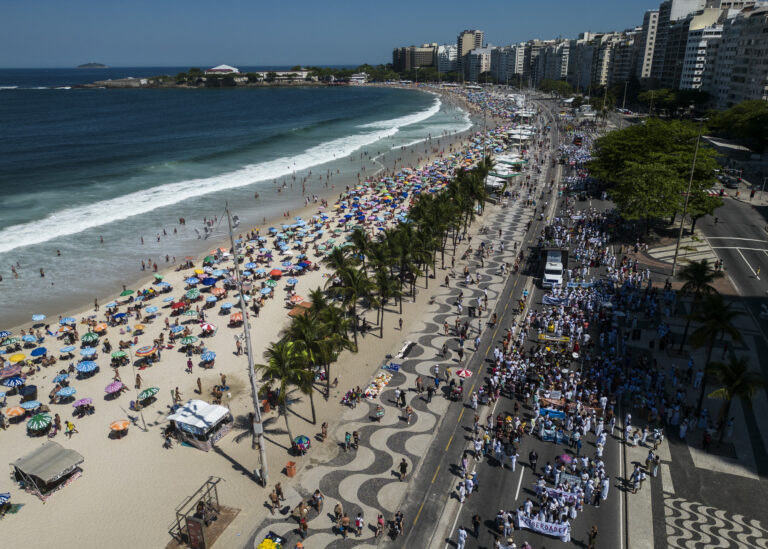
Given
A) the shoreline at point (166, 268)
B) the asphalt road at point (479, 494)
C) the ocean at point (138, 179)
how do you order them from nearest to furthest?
1. the asphalt road at point (479, 494)
2. the shoreline at point (166, 268)
3. the ocean at point (138, 179)

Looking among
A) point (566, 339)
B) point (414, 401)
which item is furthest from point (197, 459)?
point (566, 339)

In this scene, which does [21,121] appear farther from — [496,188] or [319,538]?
[319,538]

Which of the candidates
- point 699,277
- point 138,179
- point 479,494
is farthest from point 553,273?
A: point 138,179

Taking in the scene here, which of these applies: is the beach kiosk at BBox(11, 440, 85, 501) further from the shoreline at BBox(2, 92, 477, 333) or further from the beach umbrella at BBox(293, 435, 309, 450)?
the shoreline at BBox(2, 92, 477, 333)

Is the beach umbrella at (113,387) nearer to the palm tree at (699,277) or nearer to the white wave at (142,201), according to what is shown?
the white wave at (142,201)

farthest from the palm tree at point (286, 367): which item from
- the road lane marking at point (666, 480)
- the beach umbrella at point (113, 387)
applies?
the road lane marking at point (666, 480)

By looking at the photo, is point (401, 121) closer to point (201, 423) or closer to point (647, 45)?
point (647, 45)
